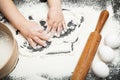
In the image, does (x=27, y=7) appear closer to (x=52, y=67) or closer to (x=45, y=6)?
(x=45, y=6)

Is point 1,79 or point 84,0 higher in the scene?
point 84,0

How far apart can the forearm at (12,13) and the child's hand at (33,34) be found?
1.1 inches

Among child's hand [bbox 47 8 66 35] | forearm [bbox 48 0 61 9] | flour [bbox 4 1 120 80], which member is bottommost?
flour [bbox 4 1 120 80]

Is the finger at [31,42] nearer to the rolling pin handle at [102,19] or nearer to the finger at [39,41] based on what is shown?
the finger at [39,41]

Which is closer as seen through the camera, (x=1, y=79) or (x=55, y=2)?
(x=1, y=79)

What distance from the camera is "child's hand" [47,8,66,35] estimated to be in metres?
0.99

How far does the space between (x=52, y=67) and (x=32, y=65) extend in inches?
3.1

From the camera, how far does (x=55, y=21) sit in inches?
39.3

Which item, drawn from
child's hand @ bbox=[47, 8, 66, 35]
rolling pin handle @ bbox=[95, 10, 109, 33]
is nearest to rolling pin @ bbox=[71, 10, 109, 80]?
rolling pin handle @ bbox=[95, 10, 109, 33]

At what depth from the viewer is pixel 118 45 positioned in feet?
2.97

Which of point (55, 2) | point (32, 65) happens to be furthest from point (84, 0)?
point (32, 65)

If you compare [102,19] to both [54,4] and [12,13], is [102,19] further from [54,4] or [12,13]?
[12,13]

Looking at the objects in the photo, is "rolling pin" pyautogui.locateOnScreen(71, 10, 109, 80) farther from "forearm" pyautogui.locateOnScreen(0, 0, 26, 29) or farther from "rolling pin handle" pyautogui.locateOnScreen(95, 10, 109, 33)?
"forearm" pyautogui.locateOnScreen(0, 0, 26, 29)

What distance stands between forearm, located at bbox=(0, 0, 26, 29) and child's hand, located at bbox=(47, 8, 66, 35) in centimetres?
11
